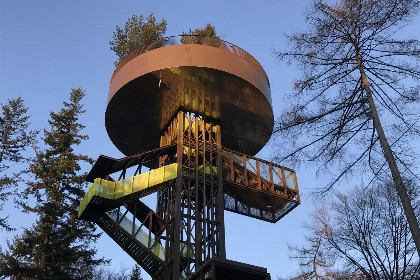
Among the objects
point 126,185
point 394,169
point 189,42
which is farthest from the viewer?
point 189,42

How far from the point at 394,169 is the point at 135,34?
20720 mm

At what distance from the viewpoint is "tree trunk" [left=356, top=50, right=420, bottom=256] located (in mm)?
8892

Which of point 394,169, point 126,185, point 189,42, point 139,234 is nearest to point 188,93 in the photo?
point 189,42

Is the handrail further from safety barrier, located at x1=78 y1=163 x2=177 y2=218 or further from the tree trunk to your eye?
the tree trunk

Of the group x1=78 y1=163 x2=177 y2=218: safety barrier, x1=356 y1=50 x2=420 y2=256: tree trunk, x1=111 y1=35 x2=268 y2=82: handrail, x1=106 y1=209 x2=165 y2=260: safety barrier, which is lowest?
x1=356 y1=50 x2=420 y2=256: tree trunk

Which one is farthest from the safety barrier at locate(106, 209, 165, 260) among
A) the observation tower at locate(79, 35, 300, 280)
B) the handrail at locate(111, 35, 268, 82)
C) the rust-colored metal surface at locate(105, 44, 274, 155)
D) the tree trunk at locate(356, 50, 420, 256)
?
the tree trunk at locate(356, 50, 420, 256)

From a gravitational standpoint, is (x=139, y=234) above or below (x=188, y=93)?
below

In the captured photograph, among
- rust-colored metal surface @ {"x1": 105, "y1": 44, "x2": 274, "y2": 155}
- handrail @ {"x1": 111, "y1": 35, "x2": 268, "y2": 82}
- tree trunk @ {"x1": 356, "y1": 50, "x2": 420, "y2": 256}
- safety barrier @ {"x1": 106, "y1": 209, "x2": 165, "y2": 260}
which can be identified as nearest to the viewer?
tree trunk @ {"x1": 356, "y1": 50, "x2": 420, "y2": 256}

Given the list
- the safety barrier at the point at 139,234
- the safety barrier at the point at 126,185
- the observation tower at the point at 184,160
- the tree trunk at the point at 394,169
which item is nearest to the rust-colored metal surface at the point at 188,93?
the observation tower at the point at 184,160

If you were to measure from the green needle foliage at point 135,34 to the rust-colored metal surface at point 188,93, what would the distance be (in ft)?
11.8

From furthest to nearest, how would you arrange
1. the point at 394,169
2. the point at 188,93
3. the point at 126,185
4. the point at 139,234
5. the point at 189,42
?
the point at 188,93 < the point at 189,42 < the point at 126,185 < the point at 139,234 < the point at 394,169

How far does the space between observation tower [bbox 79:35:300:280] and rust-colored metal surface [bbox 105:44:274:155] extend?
0.05 m

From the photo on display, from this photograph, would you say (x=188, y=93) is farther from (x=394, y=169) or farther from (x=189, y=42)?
(x=394, y=169)

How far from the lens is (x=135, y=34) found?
27.6 m
